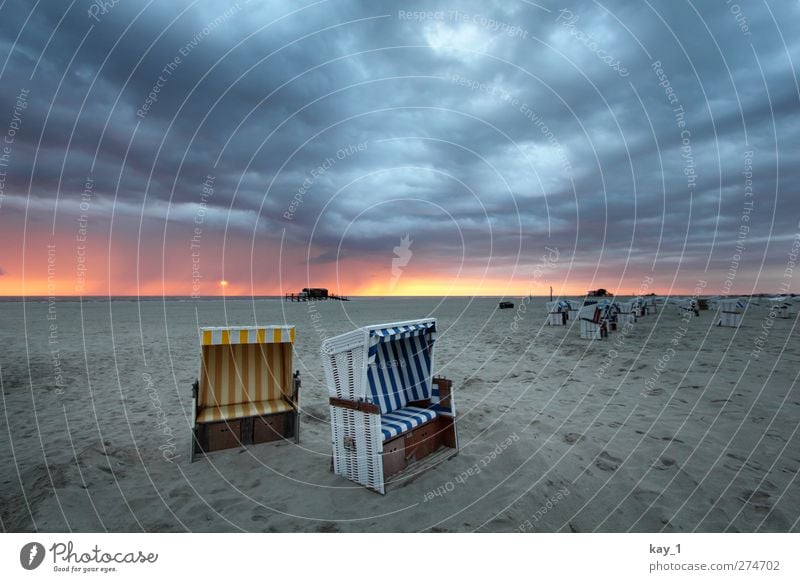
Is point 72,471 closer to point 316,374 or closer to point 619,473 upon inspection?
point 316,374

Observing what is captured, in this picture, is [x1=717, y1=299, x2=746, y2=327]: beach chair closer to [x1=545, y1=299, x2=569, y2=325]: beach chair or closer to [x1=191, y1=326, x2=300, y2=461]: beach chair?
[x1=545, y1=299, x2=569, y2=325]: beach chair

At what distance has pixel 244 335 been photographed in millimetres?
5785

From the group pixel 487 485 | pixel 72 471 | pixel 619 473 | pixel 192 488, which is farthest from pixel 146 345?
pixel 619 473

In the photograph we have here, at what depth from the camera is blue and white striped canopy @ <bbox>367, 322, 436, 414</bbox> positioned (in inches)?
216

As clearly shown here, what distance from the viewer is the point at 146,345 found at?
54.1 ft

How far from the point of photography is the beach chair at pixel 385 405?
4730mm

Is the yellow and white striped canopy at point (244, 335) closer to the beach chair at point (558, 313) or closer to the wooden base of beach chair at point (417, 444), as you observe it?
the wooden base of beach chair at point (417, 444)

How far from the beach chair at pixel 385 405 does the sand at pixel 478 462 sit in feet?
1.03

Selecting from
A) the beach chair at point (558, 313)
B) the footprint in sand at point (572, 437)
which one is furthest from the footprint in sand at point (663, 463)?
the beach chair at point (558, 313)

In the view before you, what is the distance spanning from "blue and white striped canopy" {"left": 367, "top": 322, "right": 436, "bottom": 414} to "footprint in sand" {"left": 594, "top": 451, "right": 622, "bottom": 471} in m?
2.66

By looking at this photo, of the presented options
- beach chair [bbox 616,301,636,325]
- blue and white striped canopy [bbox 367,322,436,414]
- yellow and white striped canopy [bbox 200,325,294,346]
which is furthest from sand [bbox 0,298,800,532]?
beach chair [bbox 616,301,636,325]

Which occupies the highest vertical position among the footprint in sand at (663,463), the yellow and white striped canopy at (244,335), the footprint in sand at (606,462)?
the yellow and white striped canopy at (244,335)

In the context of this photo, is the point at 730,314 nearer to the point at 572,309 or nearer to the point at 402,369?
the point at 572,309

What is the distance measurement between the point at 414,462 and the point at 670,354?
12047mm
